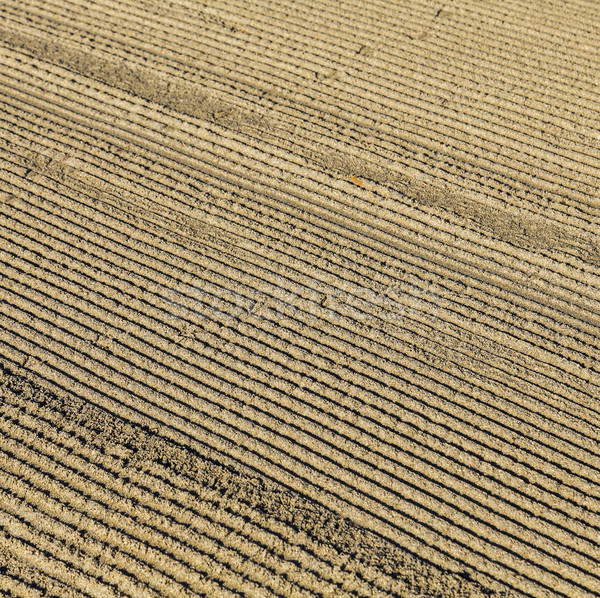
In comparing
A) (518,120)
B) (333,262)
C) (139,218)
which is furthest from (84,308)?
(518,120)

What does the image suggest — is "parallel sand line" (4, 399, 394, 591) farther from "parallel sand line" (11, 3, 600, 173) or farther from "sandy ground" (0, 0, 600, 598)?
"parallel sand line" (11, 3, 600, 173)

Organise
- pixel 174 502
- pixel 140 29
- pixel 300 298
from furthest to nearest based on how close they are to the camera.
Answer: pixel 140 29 → pixel 300 298 → pixel 174 502

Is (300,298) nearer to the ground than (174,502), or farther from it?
farther from it

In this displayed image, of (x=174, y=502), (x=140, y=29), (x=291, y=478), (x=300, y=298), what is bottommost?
(x=174, y=502)

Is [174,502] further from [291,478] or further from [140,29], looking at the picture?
[140,29]

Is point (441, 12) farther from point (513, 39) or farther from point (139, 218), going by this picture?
point (139, 218)

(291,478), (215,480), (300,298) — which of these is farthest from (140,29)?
(291,478)

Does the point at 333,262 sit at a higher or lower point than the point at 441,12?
lower
